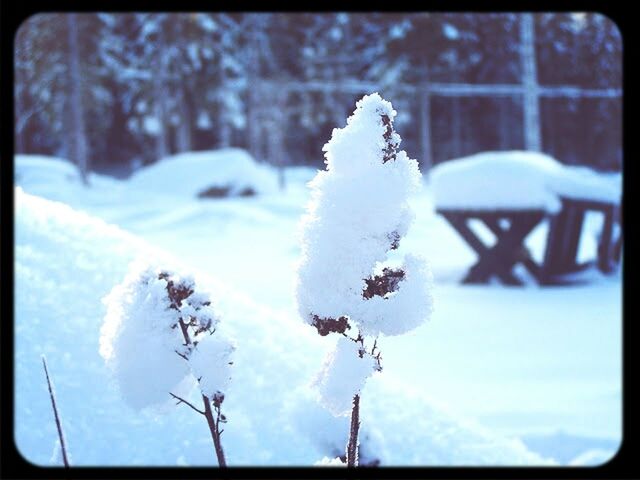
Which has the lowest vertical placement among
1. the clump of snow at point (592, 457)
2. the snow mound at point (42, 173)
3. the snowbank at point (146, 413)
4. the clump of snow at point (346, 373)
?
the snow mound at point (42, 173)

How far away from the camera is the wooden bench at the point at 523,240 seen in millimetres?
7289

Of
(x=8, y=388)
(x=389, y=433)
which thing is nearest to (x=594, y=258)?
(x=389, y=433)

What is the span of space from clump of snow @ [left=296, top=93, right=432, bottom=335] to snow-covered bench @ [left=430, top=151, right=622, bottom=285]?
607cm

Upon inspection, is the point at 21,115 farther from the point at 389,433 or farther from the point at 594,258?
the point at 389,433

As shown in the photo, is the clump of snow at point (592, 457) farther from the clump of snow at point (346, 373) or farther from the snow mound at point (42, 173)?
the snow mound at point (42, 173)

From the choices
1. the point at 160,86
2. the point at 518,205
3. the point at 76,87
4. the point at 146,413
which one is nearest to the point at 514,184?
the point at 518,205

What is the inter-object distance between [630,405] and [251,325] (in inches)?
44.2

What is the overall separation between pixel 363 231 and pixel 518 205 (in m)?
6.14

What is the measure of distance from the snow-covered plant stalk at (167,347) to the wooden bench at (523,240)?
617cm

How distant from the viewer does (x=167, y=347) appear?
4.05ft

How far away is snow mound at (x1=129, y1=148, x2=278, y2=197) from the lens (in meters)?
13.1

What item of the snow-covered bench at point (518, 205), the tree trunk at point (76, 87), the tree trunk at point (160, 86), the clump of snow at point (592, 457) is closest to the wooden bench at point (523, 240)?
the snow-covered bench at point (518, 205)

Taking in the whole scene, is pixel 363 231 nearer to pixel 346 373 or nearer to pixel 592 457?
pixel 346 373
